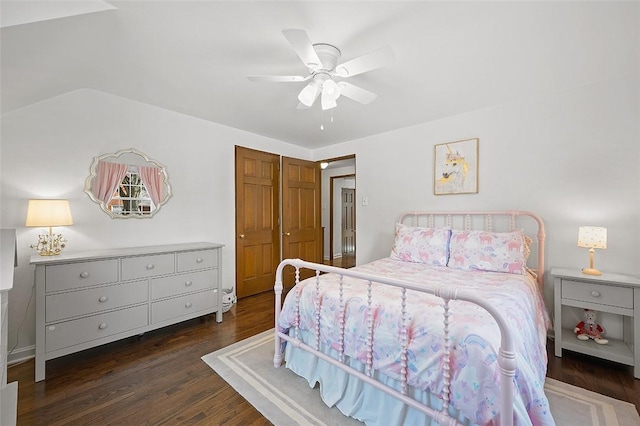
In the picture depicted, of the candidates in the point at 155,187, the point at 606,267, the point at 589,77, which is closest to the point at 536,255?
the point at 606,267

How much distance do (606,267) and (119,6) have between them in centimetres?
416

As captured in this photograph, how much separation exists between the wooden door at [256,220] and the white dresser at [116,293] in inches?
31.4

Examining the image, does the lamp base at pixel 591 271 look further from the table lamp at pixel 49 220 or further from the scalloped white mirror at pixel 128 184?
the table lamp at pixel 49 220

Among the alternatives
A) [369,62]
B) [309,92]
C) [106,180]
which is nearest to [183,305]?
[106,180]

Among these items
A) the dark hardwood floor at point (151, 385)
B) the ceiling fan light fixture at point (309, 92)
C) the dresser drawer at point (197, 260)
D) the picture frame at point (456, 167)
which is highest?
the ceiling fan light fixture at point (309, 92)

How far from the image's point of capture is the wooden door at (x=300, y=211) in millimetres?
4332

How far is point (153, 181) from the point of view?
3016mm

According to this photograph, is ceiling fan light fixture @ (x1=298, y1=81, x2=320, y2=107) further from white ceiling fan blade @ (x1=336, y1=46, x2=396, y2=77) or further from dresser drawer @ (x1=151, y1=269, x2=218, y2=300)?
dresser drawer @ (x1=151, y1=269, x2=218, y2=300)

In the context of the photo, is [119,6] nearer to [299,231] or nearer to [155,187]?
[155,187]

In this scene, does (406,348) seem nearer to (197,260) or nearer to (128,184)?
(197,260)

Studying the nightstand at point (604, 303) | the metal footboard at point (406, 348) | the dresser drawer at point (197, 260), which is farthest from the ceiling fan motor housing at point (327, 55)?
the nightstand at point (604, 303)

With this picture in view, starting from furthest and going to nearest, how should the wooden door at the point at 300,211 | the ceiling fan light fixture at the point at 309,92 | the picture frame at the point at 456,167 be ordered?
the wooden door at the point at 300,211 < the picture frame at the point at 456,167 < the ceiling fan light fixture at the point at 309,92

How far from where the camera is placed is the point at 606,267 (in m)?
2.34

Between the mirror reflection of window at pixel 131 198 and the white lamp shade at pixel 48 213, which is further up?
the mirror reflection of window at pixel 131 198
